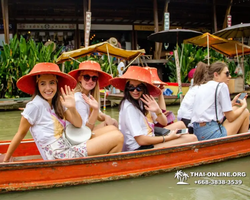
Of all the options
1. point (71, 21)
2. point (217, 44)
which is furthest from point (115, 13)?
point (217, 44)

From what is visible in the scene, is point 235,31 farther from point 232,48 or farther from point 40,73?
point 40,73

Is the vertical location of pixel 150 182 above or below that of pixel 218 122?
below

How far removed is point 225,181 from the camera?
10.8 feet

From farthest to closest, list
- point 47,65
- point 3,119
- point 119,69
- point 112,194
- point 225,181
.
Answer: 1. point 119,69
2. point 3,119
3. point 225,181
4. point 112,194
5. point 47,65

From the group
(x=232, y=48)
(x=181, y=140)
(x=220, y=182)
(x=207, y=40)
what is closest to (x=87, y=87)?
(x=181, y=140)

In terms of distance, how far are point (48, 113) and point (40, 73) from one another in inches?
15.5

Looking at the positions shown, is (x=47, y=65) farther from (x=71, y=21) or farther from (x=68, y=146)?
(x=71, y=21)

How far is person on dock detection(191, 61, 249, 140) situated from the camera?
11.2 ft

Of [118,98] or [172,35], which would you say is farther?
[118,98]

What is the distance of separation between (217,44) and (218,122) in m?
6.11

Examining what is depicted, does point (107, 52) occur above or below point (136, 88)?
above

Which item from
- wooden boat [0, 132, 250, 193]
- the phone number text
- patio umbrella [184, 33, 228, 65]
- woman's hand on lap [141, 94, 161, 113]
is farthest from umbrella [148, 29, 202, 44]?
the phone number text

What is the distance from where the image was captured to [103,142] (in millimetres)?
3123

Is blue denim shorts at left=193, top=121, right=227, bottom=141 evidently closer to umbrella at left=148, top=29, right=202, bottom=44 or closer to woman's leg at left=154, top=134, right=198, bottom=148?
woman's leg at left=154, top=134, right=198, bottom=148
